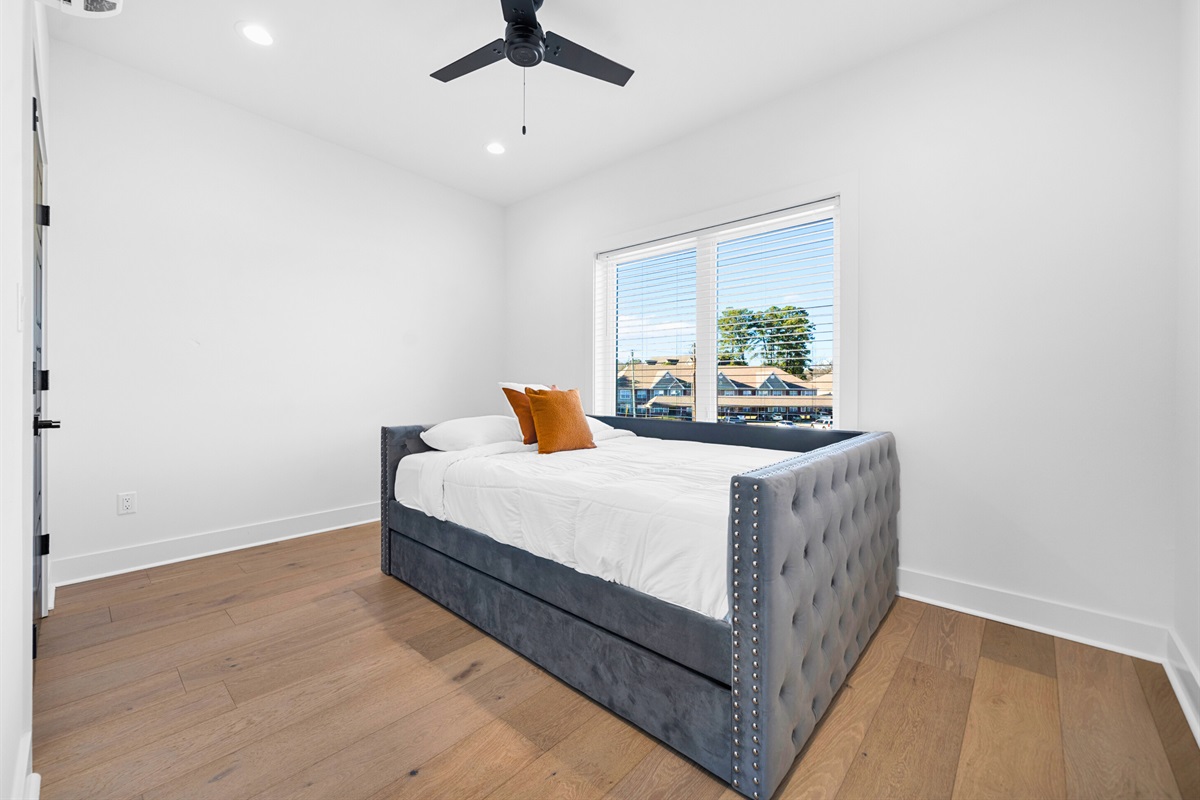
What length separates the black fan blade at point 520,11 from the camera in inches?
72.9

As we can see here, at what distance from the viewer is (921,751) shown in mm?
1400

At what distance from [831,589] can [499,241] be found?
3962 millimetres

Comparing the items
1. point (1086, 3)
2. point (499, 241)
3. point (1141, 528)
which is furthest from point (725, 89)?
point (1141, 528)

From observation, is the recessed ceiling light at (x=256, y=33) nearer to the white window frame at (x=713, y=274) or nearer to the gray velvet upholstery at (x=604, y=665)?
the white window frame at (x=713, y=274)

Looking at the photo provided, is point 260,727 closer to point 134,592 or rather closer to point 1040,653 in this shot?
point 134,592

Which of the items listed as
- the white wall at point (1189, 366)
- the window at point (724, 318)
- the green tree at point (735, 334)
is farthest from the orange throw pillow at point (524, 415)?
the white wall at point (1189, 366)

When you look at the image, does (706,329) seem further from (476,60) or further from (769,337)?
(476,60)

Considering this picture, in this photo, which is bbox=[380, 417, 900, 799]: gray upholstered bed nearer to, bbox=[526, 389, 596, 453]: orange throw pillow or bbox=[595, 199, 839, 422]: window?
bbox=[526, 389, 596, 453]: orange throw pillow

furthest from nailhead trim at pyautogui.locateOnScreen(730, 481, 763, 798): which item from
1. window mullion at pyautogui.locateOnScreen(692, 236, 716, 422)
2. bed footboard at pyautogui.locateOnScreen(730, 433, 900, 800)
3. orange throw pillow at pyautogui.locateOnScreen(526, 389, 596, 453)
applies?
window mullion at pyautogui.locateOnScreen(692, 236, 716, 422)

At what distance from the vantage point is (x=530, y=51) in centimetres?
199

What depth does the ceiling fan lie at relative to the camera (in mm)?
1901

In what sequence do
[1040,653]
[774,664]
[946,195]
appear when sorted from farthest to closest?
[946,195] → [1040,653] → [774,664]

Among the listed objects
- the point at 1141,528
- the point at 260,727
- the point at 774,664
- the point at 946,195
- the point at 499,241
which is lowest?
the point at 260,727

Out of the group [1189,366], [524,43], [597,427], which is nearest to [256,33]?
[524,43]
